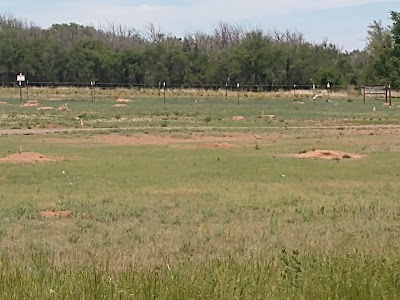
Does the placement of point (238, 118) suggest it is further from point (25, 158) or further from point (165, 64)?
point (165, 64)

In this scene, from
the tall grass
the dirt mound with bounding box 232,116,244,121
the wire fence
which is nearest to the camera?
the tall grass

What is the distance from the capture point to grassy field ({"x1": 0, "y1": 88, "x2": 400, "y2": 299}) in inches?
289

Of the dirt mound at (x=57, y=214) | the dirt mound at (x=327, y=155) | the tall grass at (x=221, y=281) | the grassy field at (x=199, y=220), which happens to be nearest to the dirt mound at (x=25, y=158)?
the grassy field at (x=199, y=220)

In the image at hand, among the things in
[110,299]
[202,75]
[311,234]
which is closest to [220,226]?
[311,234]

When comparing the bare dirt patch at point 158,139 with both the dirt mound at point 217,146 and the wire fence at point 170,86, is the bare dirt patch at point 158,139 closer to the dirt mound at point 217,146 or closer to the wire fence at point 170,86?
the dirt mound at point 217,146

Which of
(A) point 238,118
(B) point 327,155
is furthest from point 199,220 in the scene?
(A) point 238,118

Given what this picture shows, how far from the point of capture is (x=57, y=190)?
62.4 feet

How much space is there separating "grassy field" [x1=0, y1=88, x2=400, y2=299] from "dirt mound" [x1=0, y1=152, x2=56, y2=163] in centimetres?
80

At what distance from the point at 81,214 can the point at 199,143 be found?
20.4 meters

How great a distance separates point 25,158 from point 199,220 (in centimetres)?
1355

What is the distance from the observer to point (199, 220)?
48.5ft

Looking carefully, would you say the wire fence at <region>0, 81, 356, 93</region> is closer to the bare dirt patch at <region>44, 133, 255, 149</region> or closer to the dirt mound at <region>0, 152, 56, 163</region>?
the bare dirt patch at <region>44, 133, 255, 149</region>

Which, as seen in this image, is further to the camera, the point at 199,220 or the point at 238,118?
the point at 238,118

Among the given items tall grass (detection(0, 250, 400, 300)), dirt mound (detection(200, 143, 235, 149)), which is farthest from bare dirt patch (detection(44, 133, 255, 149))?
tall grass (detection(0, 250, 400, 300))
